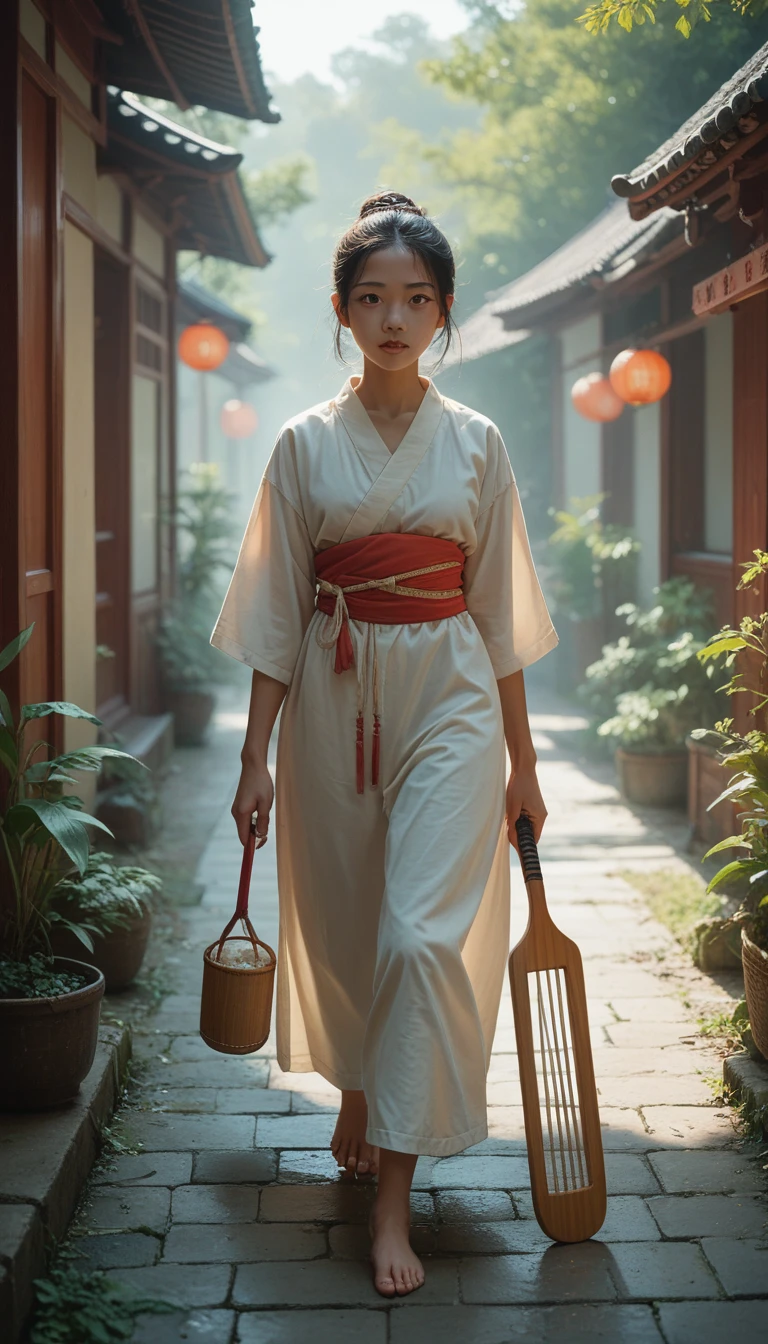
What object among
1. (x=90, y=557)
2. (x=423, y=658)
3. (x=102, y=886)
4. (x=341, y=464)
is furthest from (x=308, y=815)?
(x=90, y=557)

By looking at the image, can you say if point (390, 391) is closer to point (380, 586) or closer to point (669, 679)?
point (380, 586)

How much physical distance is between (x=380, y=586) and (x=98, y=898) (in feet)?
6.17

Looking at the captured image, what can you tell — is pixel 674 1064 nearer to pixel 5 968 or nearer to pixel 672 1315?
pixel 672 1315

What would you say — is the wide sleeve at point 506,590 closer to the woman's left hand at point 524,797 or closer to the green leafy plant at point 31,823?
the woman's left hand at point 524,797

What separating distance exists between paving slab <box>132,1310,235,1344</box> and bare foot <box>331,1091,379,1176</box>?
0.73m

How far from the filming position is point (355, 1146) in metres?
3.63

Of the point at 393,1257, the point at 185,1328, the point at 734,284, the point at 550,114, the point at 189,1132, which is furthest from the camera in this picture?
the point at 550,114

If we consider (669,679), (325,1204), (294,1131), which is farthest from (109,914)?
(669,679)

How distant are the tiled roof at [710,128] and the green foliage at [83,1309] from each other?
3.64 m

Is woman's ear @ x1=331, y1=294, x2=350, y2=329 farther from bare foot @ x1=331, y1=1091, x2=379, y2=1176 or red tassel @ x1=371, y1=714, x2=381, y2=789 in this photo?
bare foot @ x1=331, y1=1091, x2=379, y2=1176

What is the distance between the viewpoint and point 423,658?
3.35 meters

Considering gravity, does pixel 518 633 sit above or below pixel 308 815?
above

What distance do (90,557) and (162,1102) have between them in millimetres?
3240

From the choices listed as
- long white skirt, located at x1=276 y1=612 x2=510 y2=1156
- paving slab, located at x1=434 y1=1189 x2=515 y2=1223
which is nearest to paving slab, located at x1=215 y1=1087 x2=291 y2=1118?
long white skirt, located at x1=276 y1=612 x2=510 y2=1156
